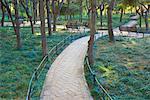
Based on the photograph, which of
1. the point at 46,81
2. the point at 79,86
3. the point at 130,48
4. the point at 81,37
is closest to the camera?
the point at 79,86

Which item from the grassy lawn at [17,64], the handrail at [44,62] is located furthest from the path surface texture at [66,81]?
the grassy lawn at [17,64]

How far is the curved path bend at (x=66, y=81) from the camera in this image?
46.4ft

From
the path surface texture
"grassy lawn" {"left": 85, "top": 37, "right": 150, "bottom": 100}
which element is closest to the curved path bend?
the path surface texture

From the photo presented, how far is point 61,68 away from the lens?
19.8m

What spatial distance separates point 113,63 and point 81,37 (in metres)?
16.3

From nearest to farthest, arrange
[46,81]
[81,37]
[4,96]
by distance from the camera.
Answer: [4,96] < [46,81] < [81,37]

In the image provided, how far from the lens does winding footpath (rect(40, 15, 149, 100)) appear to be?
1413 centimetres

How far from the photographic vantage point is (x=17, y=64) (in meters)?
21.3

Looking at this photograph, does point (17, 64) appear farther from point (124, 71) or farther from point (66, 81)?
point (124, 71)

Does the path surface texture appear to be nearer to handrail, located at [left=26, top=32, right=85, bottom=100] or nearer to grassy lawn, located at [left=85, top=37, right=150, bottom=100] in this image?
handrail, located at [left=26, top=32, right=85, bottom=100]

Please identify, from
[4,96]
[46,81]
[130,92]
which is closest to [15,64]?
[46,81]

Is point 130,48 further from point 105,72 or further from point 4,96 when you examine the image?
point 4,96

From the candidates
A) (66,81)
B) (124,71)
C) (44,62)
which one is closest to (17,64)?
→ (44,62)

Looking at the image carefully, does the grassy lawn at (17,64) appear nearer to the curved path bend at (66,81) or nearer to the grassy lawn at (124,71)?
the curved path bend at (66,81)
